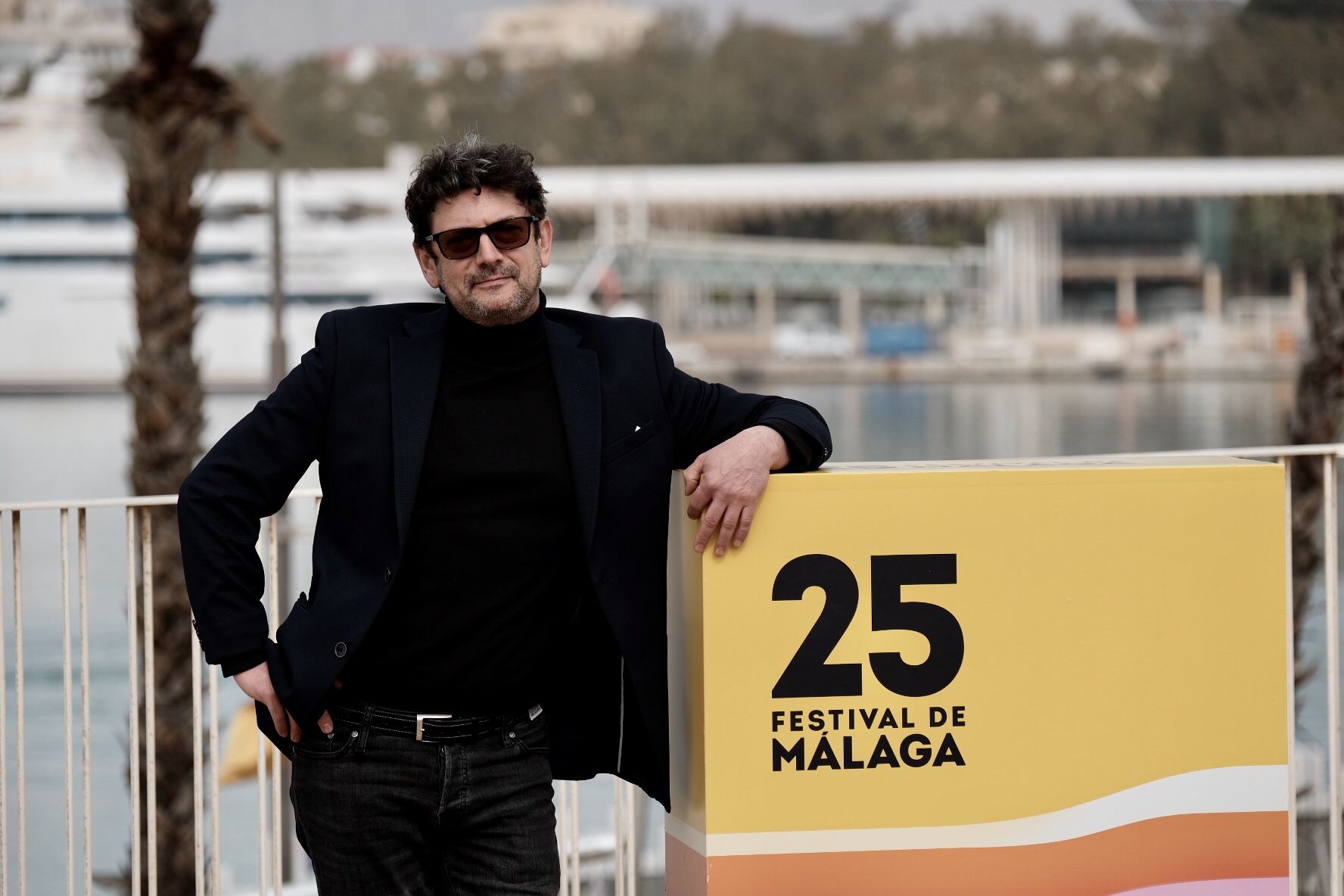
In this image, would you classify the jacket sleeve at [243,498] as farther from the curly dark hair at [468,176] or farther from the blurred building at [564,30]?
the blurred building at [564,30]

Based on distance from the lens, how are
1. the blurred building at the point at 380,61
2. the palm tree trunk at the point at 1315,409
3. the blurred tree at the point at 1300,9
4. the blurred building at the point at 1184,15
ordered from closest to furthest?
the palm tree trunk at the point at 1315,409, the blurred tree at the point at 1300,9, the blurred building at the point at 1184,15, the blurred building at the point at 380,61

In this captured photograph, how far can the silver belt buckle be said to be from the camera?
6.51 feet

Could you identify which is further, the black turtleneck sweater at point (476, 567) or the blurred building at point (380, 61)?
the blurred building at point (380, 61)

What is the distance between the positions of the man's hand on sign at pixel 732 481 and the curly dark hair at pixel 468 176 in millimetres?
408

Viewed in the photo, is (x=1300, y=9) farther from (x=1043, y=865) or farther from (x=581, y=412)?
(x=581, y=412)

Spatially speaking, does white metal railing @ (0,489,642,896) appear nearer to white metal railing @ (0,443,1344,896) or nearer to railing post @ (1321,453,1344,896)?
white metal railing @ (0,443,1344,896)

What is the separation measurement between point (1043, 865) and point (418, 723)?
955mm

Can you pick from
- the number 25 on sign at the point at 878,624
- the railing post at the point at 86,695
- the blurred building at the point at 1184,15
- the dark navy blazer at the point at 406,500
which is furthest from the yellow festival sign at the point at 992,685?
the blurred building at the point at 1184,15

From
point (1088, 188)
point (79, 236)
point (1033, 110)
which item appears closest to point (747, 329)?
point (1088, 188)

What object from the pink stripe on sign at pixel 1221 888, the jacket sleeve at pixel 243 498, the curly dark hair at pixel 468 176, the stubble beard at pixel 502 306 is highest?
the curly dark hair at pixel 468 176

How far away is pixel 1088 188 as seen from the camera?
5956cm

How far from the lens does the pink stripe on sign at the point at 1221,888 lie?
2271mm

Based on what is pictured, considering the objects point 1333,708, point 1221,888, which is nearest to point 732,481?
point 1221,888

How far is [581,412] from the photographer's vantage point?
6.63 feet
